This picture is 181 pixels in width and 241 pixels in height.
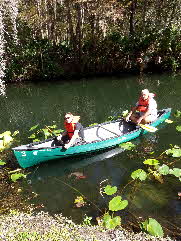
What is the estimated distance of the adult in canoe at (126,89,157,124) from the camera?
962 centimetres

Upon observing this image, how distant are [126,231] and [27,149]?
3.54 metres

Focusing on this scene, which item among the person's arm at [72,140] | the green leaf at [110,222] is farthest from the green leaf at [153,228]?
the person's arm at [72,140]

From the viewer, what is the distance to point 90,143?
27.9 feet

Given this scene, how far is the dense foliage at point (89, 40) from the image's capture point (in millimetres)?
17328

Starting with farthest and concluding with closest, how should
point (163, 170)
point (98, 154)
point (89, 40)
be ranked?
1. point (89, 40)
2. point (98, 154)
3. point (163, 170)

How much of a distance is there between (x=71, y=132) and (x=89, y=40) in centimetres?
1076

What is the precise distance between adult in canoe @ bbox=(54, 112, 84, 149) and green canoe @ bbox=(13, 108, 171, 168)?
0.19 meters

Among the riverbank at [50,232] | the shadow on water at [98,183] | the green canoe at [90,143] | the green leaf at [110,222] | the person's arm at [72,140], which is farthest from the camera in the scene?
the person's arm at [72,140]

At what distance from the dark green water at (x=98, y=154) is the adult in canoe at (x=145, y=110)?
0.60m

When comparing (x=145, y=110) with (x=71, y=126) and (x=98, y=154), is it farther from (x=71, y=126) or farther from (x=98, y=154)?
(x=71, y=126)

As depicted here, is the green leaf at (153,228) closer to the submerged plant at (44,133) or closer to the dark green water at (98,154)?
the dark green water at (98,154)

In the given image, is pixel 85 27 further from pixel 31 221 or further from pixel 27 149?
pixel 31 221

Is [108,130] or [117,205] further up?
[117,205]

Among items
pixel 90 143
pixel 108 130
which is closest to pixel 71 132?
pixel 90 143
